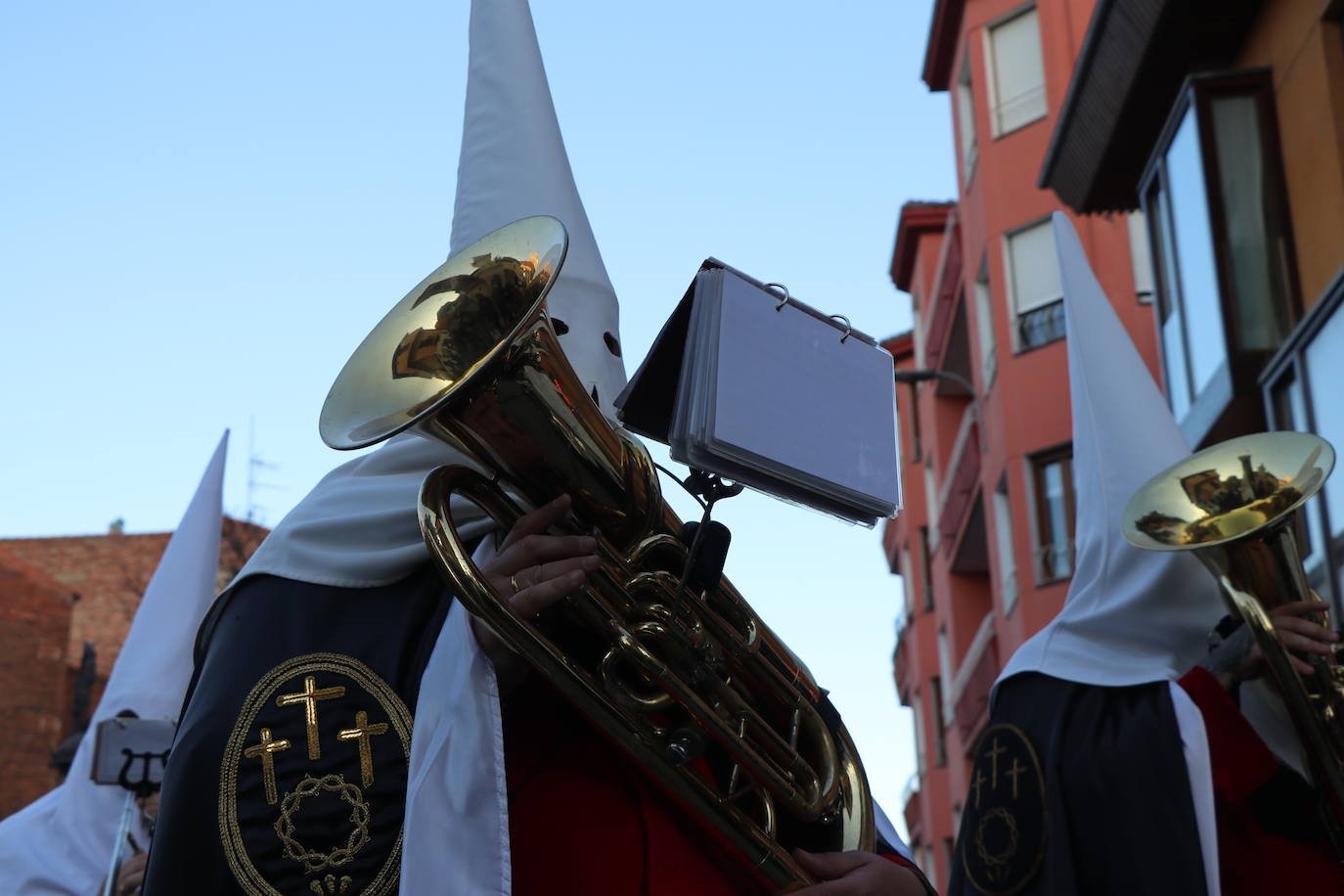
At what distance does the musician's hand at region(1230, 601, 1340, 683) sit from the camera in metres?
4.76

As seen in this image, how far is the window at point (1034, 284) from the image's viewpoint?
Result: 21422 mm

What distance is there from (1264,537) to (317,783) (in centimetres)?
330

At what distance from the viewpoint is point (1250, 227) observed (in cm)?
1175

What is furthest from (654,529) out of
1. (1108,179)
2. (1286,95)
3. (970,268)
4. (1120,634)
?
(970,268)

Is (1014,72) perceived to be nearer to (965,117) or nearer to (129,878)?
(965,117)

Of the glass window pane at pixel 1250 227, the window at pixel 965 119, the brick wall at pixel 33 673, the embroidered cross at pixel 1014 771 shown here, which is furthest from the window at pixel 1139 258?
the embroidered cross at pixel 1014 771

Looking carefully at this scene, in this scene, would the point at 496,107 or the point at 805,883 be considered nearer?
the point at 805,883

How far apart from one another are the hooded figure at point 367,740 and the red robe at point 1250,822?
177 centimetres

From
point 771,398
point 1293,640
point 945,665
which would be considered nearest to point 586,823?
point 771,398

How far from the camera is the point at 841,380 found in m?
3.05

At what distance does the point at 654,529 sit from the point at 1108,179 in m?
13.0

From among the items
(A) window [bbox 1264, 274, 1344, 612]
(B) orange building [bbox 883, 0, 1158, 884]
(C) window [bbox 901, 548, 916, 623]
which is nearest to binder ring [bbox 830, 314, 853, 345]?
(A) window [bbox 1264, 274, 1344, 612]

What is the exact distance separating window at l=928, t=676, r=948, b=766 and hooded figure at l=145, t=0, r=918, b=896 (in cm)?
3066

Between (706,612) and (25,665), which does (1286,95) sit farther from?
(25,665)
